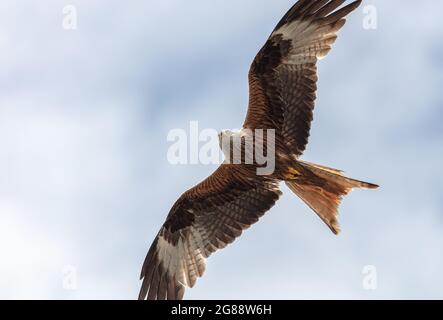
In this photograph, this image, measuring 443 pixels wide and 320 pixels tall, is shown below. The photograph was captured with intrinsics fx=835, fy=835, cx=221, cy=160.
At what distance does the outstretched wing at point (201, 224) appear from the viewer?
1439 centimetres

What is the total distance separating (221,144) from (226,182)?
3.57ft

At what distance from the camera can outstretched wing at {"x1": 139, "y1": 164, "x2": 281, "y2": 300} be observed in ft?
47.2

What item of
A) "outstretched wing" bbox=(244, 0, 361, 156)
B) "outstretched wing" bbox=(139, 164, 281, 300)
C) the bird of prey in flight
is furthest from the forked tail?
"outstretched wing" bbox=(139, 164, 281, 300)

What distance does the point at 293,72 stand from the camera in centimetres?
1375

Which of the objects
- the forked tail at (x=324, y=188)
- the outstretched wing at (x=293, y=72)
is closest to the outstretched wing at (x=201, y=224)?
the forked tail at (x=324, y=188)

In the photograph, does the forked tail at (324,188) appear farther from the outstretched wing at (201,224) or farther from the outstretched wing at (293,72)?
the outstretched wing at (201,224)

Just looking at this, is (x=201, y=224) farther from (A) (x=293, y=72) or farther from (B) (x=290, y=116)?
(A) (x=293, y=72)

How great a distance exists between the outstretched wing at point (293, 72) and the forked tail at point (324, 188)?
19.7 inches

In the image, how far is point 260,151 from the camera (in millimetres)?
13797

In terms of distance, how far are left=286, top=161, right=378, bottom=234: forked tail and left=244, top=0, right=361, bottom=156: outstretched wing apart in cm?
50

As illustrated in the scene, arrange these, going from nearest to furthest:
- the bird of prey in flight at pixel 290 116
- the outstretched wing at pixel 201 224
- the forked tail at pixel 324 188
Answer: the forked tail at pixel 324 188, the bird of prey in flight at pixel 290 116, the outstretched wing at pixel 201 224

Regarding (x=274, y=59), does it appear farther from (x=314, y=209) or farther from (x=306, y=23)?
(x=314, y=209)
